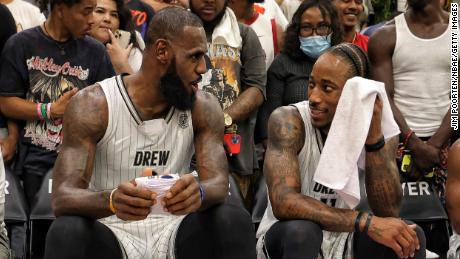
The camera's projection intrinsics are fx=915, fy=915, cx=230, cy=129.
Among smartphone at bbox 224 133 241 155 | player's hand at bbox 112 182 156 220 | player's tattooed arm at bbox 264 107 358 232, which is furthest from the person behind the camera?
smartphone at bbox 224 133 241 155

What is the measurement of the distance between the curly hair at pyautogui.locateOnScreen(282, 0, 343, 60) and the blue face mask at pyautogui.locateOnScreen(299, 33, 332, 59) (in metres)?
0.04

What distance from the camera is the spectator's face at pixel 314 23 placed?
6.15 metres

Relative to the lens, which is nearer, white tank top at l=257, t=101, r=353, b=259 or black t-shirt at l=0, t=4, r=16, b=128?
white tank top at l=257, t=101, r=353, b=259

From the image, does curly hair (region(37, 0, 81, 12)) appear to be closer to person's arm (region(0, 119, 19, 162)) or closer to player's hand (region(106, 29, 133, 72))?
player's hand (region(106, 29, 133, 72))

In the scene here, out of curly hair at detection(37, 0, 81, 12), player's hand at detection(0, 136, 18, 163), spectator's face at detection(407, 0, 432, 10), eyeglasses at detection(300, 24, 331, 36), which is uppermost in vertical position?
spectator's face at detection(407, 0, 432, 10)

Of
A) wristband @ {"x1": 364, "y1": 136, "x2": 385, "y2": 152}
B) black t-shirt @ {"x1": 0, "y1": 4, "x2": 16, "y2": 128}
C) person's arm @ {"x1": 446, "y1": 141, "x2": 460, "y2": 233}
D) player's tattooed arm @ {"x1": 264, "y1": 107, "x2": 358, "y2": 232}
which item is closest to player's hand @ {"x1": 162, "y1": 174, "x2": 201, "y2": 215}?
player's tattooed arm @ {"x1": 264, "y1": 107, "x2": 358, "y2": 232}

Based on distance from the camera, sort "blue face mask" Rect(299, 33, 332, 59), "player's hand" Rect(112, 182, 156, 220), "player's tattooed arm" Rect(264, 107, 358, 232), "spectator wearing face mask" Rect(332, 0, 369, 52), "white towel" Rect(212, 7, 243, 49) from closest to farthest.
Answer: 1. "player's hand" Rect(112, 182, 156, 220)
2. "player's tattooed arm" Rect(264, 107, 358, 232)
3. "white towel" Rect(212, 7, 243, 49)
4. "blue face mask" Rect(299, 33, 332, 59)
5. "spectator wearing face mask" Rect(332, 0, 369, 52)

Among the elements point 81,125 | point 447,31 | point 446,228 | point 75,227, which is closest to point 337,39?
point 447,31

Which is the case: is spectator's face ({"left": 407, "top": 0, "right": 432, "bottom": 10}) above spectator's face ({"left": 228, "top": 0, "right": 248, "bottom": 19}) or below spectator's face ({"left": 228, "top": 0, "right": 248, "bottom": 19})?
above

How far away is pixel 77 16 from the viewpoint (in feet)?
17.8

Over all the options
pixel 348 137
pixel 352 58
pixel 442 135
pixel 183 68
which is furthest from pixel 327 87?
pixel 442 135

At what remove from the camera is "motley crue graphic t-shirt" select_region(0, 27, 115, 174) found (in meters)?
5.41

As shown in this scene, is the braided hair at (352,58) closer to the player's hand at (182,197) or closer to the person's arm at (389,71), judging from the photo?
the player's hand at (182,197)

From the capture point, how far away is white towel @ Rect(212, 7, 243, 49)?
592 cm
